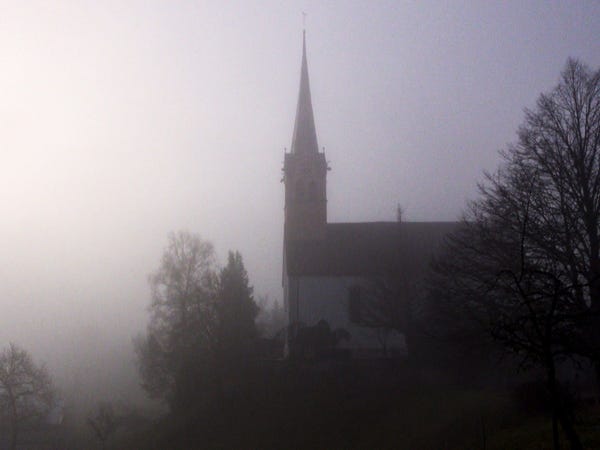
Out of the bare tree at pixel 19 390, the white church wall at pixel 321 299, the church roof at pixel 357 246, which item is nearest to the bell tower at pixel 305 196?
the church roof at pixel 357 246

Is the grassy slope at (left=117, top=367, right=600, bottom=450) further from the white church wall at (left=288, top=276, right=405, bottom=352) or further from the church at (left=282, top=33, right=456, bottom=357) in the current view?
the white church wall at (left=288, top=276, right=405, bottom=352)

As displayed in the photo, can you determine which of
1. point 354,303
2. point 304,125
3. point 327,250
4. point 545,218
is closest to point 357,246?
point 327,250

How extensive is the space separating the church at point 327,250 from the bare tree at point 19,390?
1334 cm

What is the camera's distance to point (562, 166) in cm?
1788

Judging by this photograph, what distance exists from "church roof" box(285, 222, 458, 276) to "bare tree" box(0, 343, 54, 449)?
49.4 ft

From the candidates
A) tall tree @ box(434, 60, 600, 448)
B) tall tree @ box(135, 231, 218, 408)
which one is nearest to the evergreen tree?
tall tree @ box(135, 231, 218, 408)

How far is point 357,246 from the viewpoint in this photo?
43.6m

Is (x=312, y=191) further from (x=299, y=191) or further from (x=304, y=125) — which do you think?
(x=304, y=125)

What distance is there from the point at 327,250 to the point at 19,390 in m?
18.9

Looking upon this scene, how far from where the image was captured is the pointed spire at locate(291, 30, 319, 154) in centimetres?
4459

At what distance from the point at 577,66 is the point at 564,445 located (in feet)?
33.5

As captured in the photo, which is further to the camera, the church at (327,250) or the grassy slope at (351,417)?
the church at (327,250)

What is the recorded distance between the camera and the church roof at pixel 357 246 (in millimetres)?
41844

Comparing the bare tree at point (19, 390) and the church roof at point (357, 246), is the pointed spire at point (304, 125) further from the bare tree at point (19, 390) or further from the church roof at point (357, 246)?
the bare tree at point (19, 390)
